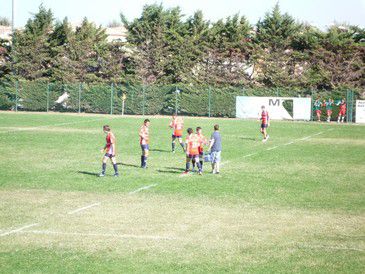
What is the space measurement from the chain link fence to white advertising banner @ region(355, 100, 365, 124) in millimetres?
2943

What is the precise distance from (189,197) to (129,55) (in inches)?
2348

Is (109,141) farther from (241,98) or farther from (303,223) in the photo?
(241,98)

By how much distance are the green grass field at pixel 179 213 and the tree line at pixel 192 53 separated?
126 ft

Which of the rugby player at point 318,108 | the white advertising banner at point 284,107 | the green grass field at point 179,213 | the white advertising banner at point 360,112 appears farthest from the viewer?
the white advertising banner at point 284,107

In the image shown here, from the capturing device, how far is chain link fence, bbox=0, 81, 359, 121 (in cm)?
7125

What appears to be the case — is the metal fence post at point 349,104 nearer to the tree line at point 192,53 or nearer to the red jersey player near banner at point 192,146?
the tree line at point 192,53

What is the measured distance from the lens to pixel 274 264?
12969 mm

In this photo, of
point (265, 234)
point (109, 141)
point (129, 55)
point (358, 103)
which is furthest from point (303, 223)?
point (129, 55)

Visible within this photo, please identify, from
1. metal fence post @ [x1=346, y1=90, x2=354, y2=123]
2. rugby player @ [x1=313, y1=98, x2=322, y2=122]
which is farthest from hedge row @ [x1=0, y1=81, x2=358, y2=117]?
metal fence post @ [x1=346, y1=90, x2=354, y2=123]

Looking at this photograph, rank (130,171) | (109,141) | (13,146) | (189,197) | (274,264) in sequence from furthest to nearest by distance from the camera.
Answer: (13,146) → (130,171) → (109,141) → (189,197) → (274,264)

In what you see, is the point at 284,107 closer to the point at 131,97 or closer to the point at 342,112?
the point at 342,112

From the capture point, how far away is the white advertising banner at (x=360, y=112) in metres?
65.2

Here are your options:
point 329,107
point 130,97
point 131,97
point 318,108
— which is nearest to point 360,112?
point 329,107

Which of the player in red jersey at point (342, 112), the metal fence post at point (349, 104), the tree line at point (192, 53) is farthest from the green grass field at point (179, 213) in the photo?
the tree line at point (192, 53)
